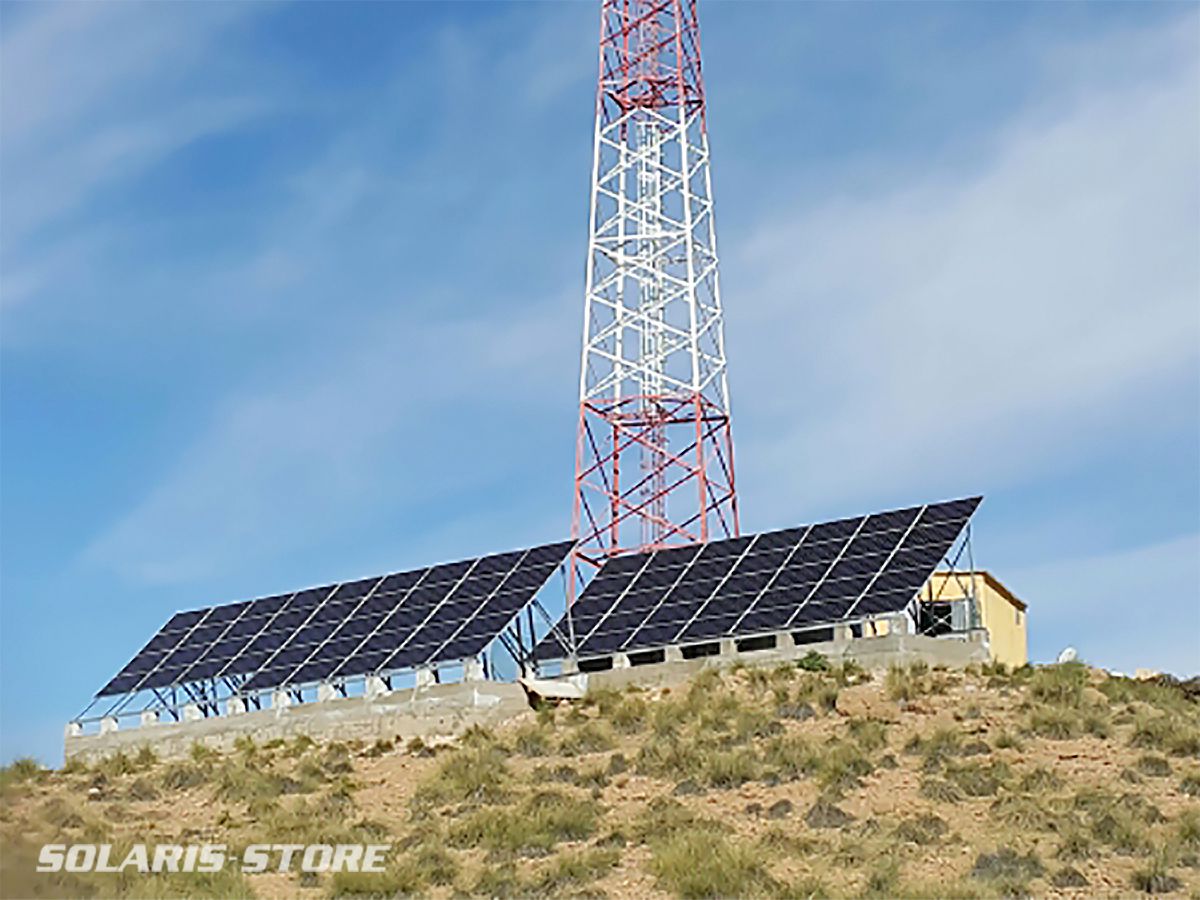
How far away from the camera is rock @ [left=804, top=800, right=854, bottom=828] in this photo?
22203mm

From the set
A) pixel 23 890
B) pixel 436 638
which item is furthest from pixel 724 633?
pixel 23 890

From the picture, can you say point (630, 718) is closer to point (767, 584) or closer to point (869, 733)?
point (869, 733)

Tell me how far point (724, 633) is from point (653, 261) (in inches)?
529

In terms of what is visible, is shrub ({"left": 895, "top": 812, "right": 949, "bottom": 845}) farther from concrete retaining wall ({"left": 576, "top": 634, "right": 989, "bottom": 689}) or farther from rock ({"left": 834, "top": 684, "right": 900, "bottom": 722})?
concrete retaining wall ({"left": 576, "top": 634, "right": 989, "bottom": 689})

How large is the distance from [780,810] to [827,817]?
2.60 feet

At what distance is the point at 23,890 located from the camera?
34.3 ft

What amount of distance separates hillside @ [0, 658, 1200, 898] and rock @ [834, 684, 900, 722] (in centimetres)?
5

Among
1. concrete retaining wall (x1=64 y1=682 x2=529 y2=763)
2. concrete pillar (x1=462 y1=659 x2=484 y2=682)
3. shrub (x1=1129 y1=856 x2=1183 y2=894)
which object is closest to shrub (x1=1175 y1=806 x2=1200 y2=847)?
shrub (x1=1129 y1=856 x2=1183 y2=894)

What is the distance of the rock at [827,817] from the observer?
874 inches

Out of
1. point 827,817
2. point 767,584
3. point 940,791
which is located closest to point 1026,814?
point 940,791

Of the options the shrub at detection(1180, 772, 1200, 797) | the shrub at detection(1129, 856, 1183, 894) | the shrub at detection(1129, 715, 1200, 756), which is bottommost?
the shrub at detection(1129, 856, 1183, 894)

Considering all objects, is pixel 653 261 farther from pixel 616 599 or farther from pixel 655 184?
pixel 616 599

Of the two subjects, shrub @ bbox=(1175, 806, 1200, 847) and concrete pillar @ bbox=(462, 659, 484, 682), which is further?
concrete pillar @ bbox=(462, 659, 484, 682)

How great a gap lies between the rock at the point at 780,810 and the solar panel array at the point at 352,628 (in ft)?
32.4
